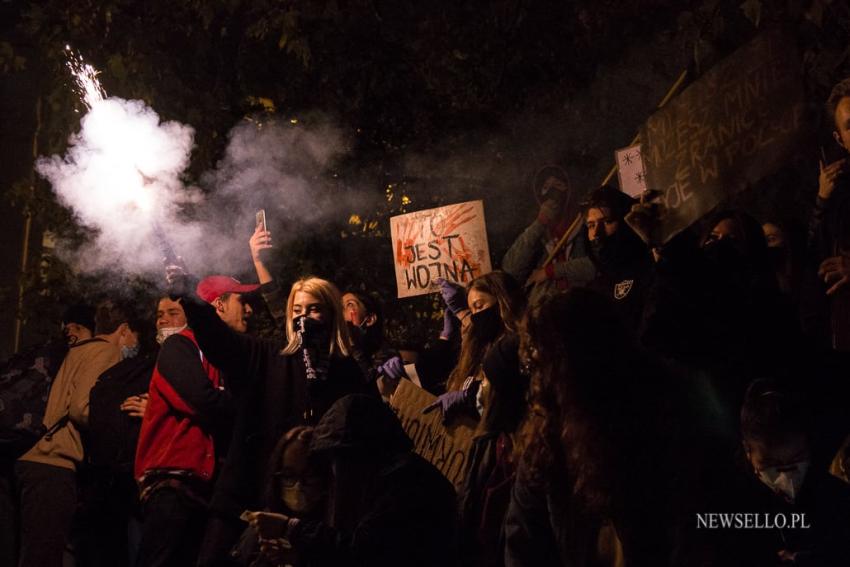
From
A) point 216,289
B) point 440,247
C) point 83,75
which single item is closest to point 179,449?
point 216,289

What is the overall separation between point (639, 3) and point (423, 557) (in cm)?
607

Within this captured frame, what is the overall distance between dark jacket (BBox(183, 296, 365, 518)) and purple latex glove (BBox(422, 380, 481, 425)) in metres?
0.44

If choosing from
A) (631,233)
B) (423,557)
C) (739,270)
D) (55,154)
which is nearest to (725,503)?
(739,270)

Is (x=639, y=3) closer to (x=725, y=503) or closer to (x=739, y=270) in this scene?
(x=739, y=270)

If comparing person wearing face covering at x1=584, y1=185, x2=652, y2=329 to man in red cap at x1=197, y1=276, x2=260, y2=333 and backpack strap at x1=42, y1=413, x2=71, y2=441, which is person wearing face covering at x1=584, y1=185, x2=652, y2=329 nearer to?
man in red cap at x1=197, y1=276, x2=260, y2=333

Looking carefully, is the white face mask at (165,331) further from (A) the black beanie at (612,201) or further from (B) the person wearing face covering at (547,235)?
(A) the black beanie at (612,201)

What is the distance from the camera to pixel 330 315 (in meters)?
5.22

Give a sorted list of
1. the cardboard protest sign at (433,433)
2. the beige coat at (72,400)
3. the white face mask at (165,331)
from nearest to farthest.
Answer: the cardboard protest sign at (433,433)
the white face mask at (165,331)
the beige coat at (72,400)

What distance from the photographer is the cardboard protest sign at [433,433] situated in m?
5.10

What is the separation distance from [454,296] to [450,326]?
0.60 ft

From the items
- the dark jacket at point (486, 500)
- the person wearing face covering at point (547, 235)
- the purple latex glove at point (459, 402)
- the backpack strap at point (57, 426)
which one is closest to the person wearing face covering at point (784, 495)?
the dark jacket at point (486, 500)

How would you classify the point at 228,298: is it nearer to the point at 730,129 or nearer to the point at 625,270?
the point at 625,270

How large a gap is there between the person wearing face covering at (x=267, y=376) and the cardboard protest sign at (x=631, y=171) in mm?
1730

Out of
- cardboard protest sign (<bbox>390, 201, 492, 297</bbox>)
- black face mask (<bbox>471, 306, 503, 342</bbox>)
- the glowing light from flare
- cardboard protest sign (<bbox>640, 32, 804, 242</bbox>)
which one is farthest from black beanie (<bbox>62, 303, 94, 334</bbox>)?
cardboard protest sign (<bbox>640, 32, 804, 242</bbox>)
